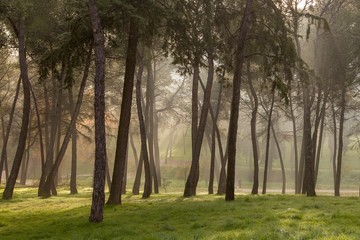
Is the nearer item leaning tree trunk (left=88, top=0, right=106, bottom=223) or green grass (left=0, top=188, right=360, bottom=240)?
green grass (left=0, top=188, right=360, bottom=240)

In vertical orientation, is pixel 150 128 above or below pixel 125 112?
above

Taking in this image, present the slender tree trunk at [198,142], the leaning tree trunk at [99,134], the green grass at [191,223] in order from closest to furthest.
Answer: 1. the green grass at [191,223]
2. the leaning tree trunk at [99,134]
3. the slender tree trunk at [198,142]

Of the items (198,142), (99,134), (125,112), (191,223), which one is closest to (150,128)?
(198,142)

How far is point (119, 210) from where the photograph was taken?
17688mm

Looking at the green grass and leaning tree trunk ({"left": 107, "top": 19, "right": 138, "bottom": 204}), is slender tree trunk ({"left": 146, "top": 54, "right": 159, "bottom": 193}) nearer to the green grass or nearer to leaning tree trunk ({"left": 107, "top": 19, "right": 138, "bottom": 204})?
leaning tree trunk ({"left": 107, "top": 19, "right": 138, "bottom": 204})

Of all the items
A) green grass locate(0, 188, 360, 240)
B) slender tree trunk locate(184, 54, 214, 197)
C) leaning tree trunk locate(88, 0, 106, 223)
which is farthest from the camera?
slender tree trunk locate(184, 54, 214, 197)

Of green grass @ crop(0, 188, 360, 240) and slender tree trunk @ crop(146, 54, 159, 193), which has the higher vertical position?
slender tree trunk @ crop(146, 54, 159, 193)

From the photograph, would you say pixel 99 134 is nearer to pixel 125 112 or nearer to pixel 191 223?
pixel 191 223

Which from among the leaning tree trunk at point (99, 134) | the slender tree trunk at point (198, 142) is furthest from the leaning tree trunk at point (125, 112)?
the slender tree trunk at point (198, 142)

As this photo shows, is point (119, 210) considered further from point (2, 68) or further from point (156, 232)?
point (2, 68)

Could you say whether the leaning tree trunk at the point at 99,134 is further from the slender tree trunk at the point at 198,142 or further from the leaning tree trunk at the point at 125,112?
the slender tree trunk at the point at 198,142

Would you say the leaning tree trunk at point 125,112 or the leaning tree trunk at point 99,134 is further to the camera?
the leaning tree trunk at point 125,112

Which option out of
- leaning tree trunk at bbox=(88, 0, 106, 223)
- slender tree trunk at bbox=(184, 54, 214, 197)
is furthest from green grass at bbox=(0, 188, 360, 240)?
slender tree trunk at bbox=(184, 54, 214, 197)

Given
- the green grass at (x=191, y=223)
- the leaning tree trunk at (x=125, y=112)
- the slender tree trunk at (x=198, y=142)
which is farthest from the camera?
the slender tree trunk at (x=198, y=142)
